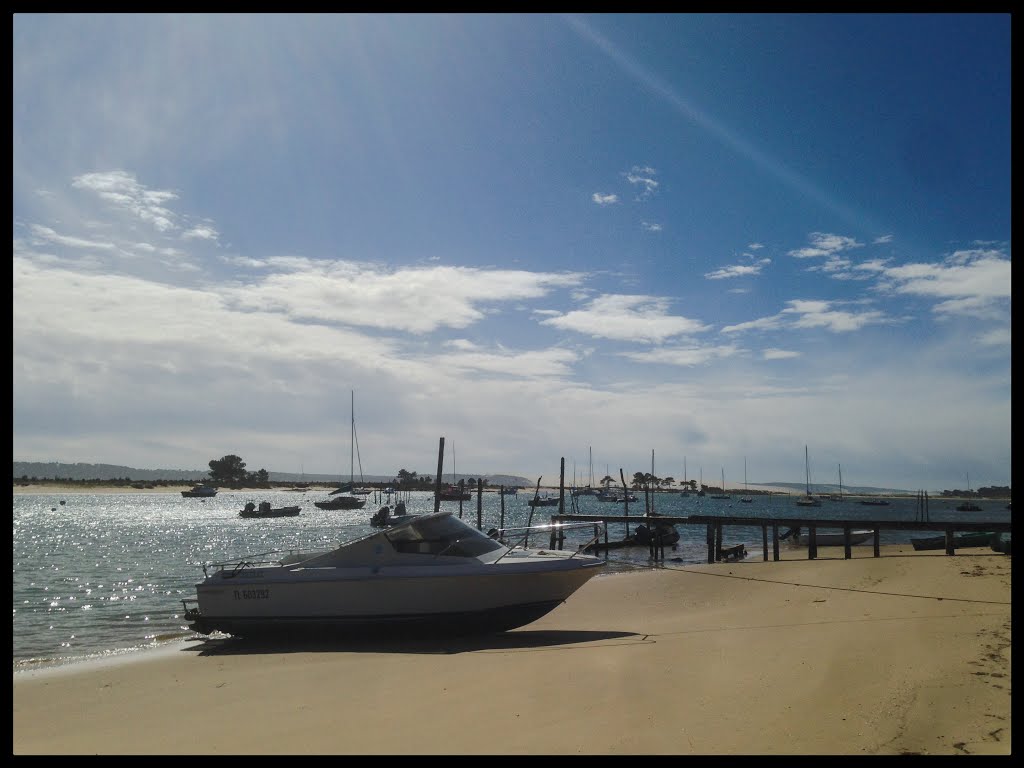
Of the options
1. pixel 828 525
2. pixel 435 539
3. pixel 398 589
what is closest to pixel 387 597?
pixel 398 589

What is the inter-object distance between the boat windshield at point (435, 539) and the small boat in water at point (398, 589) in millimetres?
19

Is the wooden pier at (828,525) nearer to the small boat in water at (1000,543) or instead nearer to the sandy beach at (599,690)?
the small boat in water at (1000,543)

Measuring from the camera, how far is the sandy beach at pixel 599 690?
20.0ft

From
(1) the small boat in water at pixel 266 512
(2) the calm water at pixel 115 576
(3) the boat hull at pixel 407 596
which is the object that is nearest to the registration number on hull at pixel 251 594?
(3) the boat hull at pixel 407 596

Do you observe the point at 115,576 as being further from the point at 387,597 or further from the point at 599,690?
the point at 599,690

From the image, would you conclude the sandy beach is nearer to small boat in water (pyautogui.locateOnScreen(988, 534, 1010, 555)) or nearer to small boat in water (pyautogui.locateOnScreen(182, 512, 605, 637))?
small boat in water (pyautogui.locateOnScreen(182, 512, 605, 637))

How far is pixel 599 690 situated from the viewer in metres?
7.82

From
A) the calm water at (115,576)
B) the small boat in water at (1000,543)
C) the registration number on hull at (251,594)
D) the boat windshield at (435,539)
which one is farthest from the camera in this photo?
the small boat in water at (1000,543)

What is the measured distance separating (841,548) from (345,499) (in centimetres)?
6919

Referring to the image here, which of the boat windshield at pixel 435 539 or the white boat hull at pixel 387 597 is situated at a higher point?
the boat windshield at pixel 435 539

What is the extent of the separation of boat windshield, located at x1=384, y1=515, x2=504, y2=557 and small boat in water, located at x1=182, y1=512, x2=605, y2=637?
19 millimetres

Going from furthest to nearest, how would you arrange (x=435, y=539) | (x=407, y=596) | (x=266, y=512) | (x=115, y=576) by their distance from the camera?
(x=266, y=512) < (x=115, y=576) < (x=435, y=539) < (x=407, y=596)

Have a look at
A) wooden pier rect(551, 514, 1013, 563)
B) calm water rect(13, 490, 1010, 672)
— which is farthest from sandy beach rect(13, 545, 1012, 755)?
wooden pier rect(551, 514, 1013, 563)

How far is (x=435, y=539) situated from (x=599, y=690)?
240 inches
